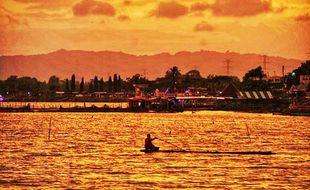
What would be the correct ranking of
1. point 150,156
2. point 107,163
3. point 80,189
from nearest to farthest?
1. point 80,189
2. point 107,163
3. point 150,156

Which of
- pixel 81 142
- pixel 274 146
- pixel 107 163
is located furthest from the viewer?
pixel 81 142

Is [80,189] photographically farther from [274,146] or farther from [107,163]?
[274,146]

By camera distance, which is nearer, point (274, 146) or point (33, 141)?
point (274, 146)

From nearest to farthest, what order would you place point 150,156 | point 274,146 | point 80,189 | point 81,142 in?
point 80,189, point 150,156, point 274,146, point 81,142

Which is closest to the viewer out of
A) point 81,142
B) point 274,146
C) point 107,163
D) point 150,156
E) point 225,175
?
point 225,175

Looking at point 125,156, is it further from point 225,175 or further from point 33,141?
point 33,141

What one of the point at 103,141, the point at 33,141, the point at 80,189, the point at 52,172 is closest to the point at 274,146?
Answer: the point at 103,141

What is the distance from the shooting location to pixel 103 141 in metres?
105

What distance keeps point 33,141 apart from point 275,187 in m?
52.6

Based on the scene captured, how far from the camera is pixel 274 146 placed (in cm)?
9550

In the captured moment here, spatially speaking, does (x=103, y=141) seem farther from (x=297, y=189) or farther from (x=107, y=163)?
(x=297, y=189)

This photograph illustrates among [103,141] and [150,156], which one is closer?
[150,156]

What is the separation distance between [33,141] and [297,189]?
53932mm

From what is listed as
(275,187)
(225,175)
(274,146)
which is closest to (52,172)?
(225,175)
